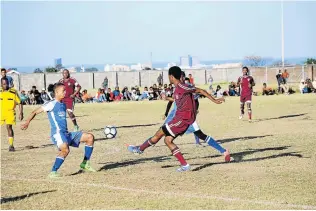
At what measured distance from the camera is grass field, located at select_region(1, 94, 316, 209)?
983 cm

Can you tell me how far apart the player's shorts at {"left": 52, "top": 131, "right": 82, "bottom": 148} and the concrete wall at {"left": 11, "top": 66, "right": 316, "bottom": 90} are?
1756 inches

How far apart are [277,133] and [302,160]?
6211 mm

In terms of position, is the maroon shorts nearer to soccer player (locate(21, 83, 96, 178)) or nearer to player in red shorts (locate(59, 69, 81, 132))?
soccer player (locate(21, 83, 96, 178))

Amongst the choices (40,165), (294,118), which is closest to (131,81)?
(294,118)

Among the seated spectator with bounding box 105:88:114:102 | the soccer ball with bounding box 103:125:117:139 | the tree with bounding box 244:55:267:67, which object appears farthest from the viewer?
the tree with bounding box 244:55:267:67

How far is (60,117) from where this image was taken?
1224 cm

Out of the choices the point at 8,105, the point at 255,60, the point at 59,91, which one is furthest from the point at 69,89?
the point at 255,60

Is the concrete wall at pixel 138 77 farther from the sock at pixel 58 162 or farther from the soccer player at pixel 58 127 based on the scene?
the sock at pixel 58 162

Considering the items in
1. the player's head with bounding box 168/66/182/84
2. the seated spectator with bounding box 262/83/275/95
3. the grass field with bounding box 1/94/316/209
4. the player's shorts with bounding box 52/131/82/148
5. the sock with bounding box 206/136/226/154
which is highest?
the player's head with bounding box 168/66/182/84

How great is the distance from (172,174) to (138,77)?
165ft

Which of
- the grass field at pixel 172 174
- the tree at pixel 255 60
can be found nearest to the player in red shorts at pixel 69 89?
the grass field at pixel 172 174

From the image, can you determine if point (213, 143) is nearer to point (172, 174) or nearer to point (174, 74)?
point (172, 174)

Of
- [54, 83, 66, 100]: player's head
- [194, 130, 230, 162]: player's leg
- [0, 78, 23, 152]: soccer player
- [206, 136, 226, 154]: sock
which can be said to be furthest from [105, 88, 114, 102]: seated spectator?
[54, 83, 66, 100]: player's head

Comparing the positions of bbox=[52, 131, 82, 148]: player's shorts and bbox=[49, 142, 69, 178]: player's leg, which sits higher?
bbox=[52, 131, 82, 148]: player's shorts
